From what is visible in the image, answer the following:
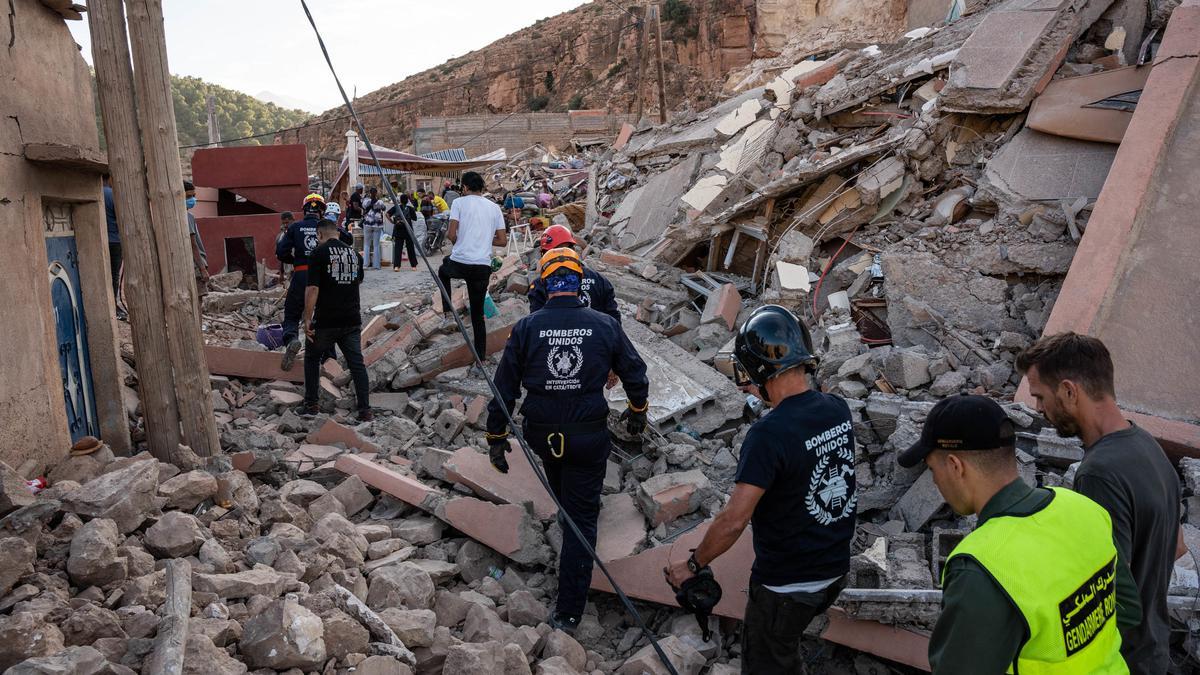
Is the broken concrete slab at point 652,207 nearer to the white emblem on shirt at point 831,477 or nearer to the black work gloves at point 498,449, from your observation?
the black work gloves at point 498,449

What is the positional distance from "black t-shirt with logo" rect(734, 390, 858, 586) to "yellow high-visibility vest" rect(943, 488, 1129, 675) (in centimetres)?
89

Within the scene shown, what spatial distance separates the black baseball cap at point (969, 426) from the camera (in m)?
1.80

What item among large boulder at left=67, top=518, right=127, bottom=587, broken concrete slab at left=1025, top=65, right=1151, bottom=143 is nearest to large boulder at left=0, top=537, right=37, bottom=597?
large boulder at left=67, top=518, right=127, bottom=587

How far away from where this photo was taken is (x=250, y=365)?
275 inches

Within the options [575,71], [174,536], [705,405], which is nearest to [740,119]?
[705,405]

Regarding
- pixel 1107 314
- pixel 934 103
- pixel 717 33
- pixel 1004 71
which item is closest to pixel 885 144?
pixel 934 103

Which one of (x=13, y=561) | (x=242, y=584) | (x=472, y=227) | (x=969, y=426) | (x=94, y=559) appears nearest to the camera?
(x=969, y=426)

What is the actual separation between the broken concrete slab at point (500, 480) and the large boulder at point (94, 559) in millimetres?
1978

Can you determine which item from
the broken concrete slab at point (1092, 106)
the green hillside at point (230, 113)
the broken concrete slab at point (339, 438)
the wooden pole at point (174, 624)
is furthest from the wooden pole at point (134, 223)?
the green hillside at point (230, 113)

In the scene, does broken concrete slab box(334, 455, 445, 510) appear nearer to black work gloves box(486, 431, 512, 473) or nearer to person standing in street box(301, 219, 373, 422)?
black work gloves box(486, 431, 512, 473)

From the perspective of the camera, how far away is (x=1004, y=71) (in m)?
7.70

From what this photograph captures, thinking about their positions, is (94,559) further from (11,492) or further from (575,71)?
(575,71)

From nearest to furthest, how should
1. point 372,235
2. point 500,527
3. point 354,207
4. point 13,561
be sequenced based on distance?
point 13,561
point 500,527
point 372,235
point 354,207

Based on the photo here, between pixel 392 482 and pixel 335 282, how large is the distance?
77.6 inches
